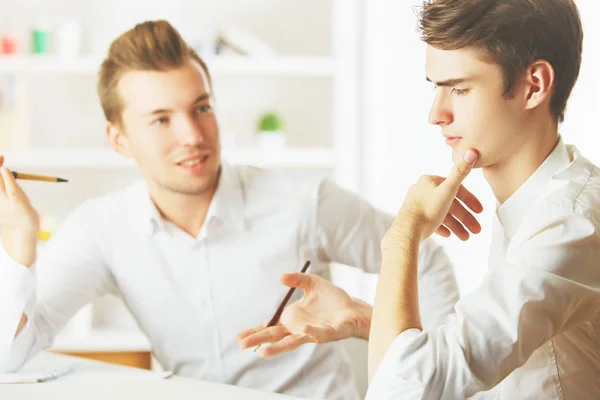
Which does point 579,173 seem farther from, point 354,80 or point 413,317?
point 354,80

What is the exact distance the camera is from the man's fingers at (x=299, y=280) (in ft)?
5.51

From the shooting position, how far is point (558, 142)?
4.64 feet

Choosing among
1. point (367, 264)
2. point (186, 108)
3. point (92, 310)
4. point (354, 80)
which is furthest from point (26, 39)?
point (367, 264)

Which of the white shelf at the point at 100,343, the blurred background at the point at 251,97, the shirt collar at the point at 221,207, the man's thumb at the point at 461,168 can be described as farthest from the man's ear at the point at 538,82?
the white shelf at the point at 100,343

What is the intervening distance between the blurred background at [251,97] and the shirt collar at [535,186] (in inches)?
77.6

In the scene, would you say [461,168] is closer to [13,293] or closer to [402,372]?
[402,372]

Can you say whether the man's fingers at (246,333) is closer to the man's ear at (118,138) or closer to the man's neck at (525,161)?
the man's neck at (525,161)

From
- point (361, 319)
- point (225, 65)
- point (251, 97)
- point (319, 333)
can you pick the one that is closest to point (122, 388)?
point (319, 333)

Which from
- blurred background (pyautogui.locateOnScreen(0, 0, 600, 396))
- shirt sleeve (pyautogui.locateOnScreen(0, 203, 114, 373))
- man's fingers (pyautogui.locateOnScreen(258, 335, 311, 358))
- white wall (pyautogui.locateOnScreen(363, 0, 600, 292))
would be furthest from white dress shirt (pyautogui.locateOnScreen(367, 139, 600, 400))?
blurred background (pyautogui.locateOnScreen(0, 0, 600, 396))

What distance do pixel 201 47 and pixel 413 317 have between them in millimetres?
2924

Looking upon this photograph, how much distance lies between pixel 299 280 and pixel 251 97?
8.58 feet

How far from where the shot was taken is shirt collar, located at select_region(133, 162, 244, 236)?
2.14m

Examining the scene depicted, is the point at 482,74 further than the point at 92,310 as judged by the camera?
No

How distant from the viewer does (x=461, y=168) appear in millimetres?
1358
